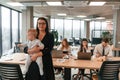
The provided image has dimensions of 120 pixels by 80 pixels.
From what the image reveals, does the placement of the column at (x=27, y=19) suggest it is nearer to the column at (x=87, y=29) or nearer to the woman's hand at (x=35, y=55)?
the woman's hand at (x=35, y=55)

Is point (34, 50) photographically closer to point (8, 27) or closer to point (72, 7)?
point (72, 7)

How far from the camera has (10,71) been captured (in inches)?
129

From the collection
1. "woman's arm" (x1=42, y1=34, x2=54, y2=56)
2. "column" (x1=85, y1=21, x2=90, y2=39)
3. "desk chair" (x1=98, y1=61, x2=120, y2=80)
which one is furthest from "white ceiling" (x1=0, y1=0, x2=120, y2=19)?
"column" (x1=85, y1=21, x2=90, y2=39)

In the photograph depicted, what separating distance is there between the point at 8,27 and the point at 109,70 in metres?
7.38

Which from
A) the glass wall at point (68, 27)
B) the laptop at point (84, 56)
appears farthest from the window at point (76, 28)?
the laptop at point (84, 56)

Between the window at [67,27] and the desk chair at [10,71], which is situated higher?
the window at [67,27]

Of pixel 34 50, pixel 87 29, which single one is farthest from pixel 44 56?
pixel 87 29

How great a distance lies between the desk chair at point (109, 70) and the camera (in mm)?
3561

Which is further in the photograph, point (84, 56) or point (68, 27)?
point (68, 27)

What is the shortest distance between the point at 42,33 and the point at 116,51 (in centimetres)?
586

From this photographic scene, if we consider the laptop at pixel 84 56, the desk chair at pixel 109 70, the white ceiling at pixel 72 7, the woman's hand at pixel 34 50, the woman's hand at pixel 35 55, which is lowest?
the desk chair at pixel 109 70

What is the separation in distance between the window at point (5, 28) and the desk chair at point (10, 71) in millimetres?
5933

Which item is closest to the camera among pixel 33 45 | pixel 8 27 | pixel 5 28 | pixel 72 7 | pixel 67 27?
pixel 33 45

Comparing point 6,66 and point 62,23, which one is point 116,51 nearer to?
point 6,66
